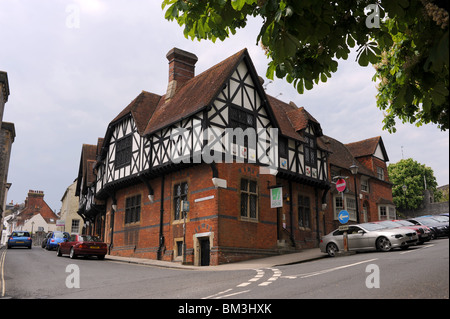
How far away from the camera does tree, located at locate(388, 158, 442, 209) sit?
55906mm

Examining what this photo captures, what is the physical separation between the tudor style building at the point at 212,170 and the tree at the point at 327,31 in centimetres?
1451

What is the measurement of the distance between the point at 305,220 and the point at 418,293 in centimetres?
1945

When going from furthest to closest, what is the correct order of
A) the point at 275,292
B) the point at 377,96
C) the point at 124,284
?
the point at 124,284
the point at 377,96
the point at 275,292

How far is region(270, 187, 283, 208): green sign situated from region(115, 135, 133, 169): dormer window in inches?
385

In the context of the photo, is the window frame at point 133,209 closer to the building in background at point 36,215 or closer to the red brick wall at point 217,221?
the red brick wall at point 217,221

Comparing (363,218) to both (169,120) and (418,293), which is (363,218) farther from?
(418,293)

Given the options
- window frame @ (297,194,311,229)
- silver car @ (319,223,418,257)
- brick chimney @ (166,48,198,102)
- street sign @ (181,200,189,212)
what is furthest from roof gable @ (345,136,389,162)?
street sign @ (181,200,189,212)

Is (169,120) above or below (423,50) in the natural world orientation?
above

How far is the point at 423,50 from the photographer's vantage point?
4605mm

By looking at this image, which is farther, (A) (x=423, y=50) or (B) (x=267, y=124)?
(B) (x=267, y=124)

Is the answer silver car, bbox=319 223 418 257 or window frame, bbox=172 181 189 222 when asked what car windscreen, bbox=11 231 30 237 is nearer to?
window frame, bbox=172 181 189 222

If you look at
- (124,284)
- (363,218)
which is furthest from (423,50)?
(363,218)
